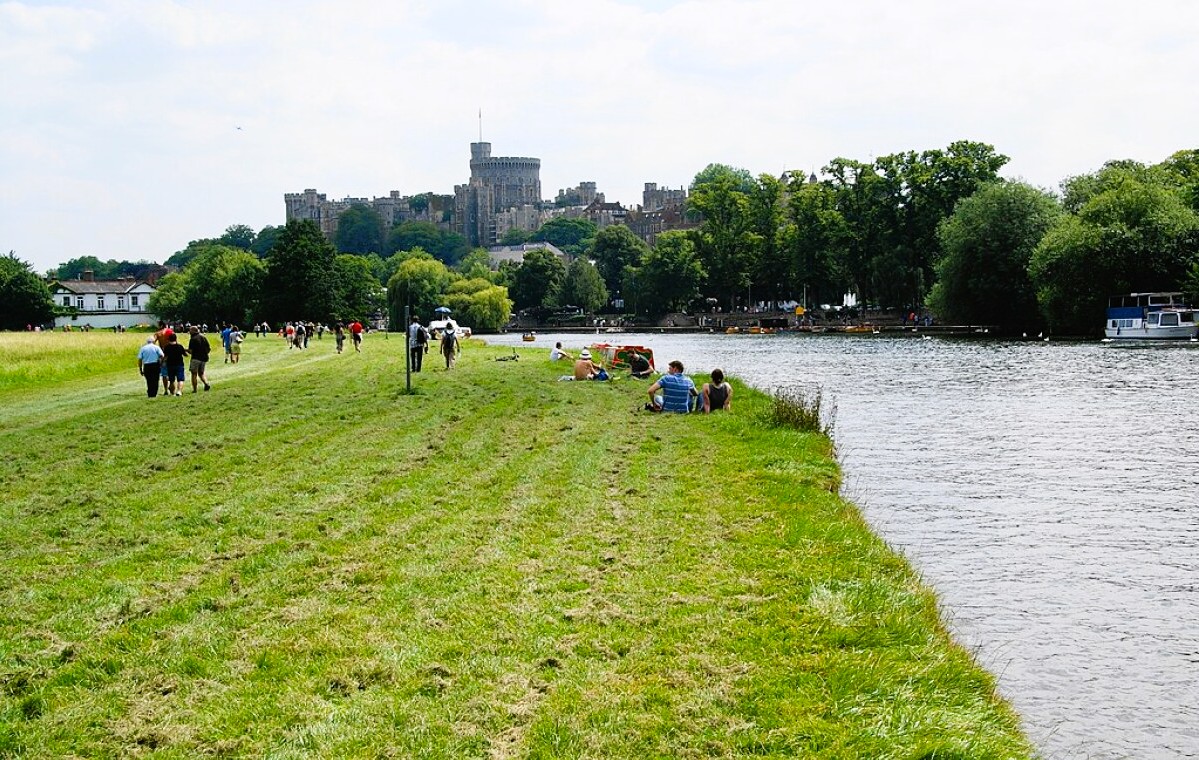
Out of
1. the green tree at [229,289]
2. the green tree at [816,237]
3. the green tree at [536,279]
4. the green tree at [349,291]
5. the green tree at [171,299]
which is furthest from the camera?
the green tree at [536,279]

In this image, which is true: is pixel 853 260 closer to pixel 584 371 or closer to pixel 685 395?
pixel 584 371

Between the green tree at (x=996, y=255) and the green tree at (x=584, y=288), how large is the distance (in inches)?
3258

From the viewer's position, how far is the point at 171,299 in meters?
163

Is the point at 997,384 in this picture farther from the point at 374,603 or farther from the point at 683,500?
the point at 374,603

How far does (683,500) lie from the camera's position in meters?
14.6

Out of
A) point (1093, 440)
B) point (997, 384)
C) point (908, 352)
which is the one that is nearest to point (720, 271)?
point (908, 352)

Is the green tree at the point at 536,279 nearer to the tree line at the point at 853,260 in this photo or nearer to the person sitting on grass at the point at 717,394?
the tree line at the point at 853,260

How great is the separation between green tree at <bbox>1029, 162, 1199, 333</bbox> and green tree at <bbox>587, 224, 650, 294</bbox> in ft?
367

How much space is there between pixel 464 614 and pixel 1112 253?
2938 inches

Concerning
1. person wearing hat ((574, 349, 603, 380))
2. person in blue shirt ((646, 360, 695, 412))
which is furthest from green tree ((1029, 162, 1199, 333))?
person in blue shirt ((646, 360, 695, 412))

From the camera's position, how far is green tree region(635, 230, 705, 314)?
151 m

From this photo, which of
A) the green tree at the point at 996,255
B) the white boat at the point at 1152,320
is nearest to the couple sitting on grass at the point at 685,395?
the white boat at the point at 1152,320

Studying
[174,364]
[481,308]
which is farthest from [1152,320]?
[481,308]

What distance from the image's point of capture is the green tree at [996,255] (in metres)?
84.5
